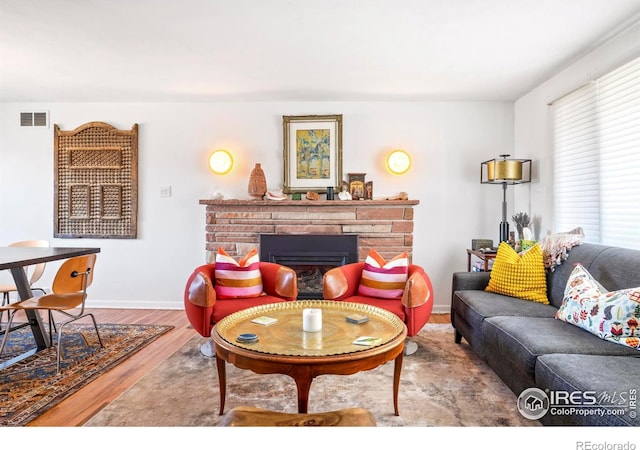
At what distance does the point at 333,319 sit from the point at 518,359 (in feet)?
3.22

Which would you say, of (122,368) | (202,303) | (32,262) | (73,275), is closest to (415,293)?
(202,303)

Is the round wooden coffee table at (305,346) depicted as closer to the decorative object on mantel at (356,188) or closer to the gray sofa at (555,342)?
the gray sofa at (555,342)

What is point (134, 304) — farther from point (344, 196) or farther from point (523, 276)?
point (523, 276)

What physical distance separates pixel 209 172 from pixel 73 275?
6.20 feet

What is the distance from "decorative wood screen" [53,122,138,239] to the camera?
4281mm

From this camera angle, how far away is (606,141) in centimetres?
278

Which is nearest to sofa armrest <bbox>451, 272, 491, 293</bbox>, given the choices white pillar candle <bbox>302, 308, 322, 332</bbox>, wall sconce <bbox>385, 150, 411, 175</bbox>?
wall sconce <bbox>385, 150, 411, 175</bbox>

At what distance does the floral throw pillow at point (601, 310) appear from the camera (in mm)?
1771

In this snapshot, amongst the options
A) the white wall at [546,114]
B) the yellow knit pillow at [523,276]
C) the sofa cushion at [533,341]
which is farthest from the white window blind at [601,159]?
the sofa cushion at [533,341]

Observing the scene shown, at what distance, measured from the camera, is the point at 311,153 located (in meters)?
4.17

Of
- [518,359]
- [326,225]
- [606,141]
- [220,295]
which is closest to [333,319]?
[518,359]

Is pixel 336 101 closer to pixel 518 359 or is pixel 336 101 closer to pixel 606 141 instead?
pixel 606 141

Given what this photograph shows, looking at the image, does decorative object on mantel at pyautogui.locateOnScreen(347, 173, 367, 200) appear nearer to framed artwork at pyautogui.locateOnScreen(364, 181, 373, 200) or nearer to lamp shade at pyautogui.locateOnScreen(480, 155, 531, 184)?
framed artwork at pyautogui.locateOnScreen(364, 181, 373, 200)

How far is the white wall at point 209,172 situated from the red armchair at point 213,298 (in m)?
1.50
